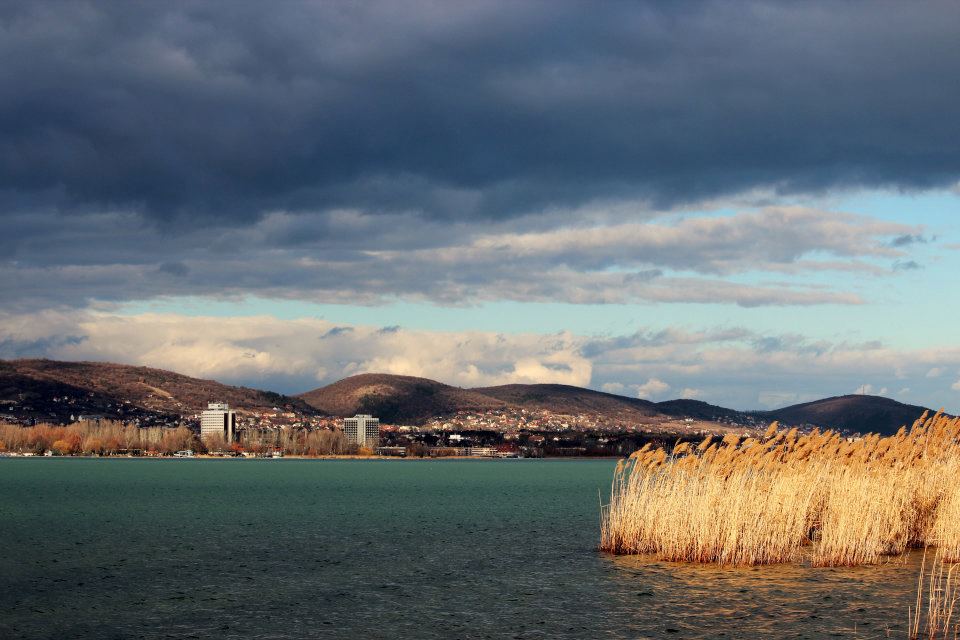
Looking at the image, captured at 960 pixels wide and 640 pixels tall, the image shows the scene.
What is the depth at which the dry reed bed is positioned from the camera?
42312mm

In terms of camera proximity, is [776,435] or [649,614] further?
[776,435]

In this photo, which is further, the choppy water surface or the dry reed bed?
the dry reed bed

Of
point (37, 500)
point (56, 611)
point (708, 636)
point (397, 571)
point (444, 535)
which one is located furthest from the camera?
point (37, 500)

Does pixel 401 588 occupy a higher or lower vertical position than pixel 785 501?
lower

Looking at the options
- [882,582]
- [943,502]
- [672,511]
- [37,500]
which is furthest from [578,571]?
[37,500]

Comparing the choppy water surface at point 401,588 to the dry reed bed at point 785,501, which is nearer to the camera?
the choppy water surface at point 401,588

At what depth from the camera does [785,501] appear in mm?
42656

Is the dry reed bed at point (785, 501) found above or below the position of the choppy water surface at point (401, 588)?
above

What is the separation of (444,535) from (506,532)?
165 inches

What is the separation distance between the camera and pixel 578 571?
148ft

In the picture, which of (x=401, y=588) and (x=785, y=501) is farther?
(x=785, y=501)

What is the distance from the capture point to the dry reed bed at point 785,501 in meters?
42.3

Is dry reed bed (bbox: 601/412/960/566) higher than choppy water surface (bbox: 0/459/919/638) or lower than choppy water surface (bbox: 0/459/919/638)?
higher

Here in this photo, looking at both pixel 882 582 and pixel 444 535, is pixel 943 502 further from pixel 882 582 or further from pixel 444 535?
pixel 444 535
